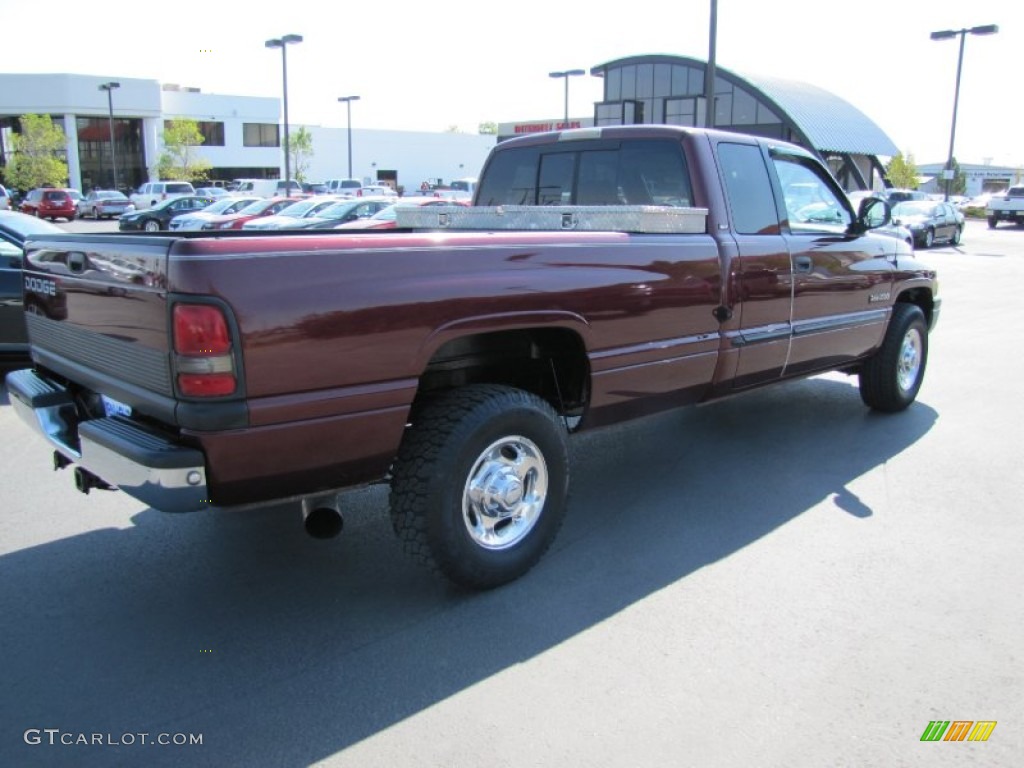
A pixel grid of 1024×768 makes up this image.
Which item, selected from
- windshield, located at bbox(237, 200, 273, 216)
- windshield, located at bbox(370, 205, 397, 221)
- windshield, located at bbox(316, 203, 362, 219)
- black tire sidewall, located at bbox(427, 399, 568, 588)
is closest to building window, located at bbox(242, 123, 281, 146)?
windshield, located at bbox(237, 200, 273, 216)

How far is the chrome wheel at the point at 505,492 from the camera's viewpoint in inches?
140

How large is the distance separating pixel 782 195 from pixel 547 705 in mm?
3566

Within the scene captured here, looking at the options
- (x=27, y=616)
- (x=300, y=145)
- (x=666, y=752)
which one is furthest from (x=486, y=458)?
(x=300, y=145)

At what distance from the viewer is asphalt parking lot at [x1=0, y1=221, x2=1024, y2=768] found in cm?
270

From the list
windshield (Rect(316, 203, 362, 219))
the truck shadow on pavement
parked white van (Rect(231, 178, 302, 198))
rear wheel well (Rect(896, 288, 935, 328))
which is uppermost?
parked white van (Rect(231, 178, 302, 198))

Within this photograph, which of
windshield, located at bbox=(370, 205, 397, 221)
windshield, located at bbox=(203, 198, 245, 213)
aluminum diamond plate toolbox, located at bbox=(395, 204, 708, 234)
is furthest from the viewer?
windshield, located at bbox=(203, 198, 245, 213)

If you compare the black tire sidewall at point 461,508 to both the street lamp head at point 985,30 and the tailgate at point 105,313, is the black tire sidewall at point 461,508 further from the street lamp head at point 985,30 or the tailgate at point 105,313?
the street lamp head at point 985,30

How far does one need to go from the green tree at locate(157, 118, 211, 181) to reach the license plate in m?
58.9

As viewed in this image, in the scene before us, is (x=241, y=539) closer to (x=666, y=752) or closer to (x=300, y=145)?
(x=666, y=752)

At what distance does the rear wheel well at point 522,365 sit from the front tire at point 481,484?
0.19 meters

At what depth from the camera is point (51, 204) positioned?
38.6 m

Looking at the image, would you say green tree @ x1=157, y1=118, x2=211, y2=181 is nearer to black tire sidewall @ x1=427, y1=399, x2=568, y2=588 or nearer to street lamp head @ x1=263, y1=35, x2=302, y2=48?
street lamp head @ x1=263, y1=35, x2=302, y2=48

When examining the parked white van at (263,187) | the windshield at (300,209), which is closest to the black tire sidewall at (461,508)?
the windshield at (300,209)

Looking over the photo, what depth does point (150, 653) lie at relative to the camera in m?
3.17
